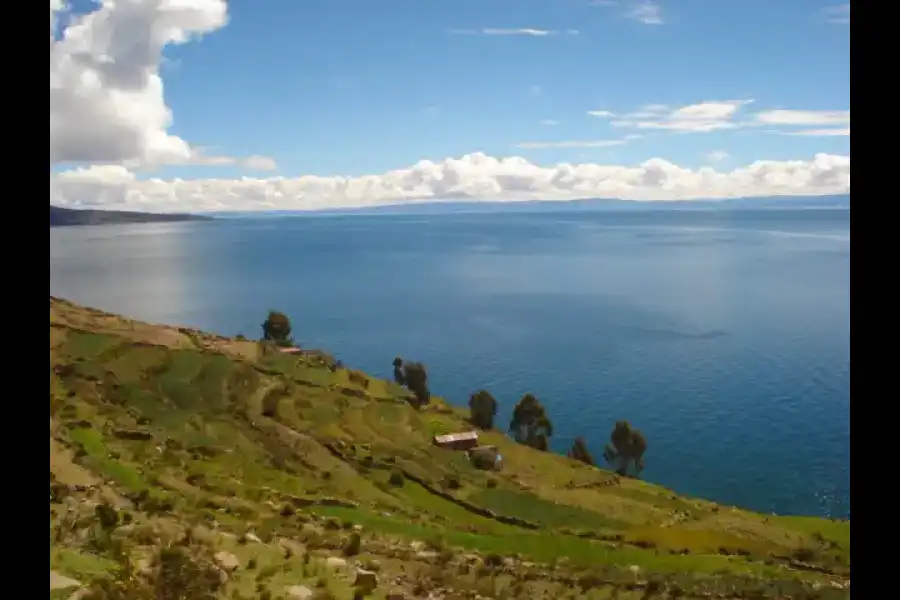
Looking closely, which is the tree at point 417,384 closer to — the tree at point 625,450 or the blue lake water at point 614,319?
the blue lake water at point 614,319

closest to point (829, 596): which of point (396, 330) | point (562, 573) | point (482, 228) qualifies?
point (562, 573)

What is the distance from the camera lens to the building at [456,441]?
39.8 ft

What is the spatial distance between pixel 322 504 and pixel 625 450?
11082 mm

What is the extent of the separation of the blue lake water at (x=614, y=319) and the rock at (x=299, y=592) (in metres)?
7.17

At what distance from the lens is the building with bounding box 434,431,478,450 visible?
12117mm

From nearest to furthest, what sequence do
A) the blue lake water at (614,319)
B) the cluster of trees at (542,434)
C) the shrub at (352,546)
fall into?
the shrub at (352,546), the cluster of trees at (542,434), the blue lake water at (614,319)

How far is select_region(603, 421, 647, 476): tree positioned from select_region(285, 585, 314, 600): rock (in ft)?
44.9

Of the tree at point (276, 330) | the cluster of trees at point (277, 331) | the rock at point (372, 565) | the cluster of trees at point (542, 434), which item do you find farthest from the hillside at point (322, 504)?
the tree at point (276, 330)

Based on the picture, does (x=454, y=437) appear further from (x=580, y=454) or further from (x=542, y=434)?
(x=542, y=434)

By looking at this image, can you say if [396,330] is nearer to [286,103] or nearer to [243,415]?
[286,103]

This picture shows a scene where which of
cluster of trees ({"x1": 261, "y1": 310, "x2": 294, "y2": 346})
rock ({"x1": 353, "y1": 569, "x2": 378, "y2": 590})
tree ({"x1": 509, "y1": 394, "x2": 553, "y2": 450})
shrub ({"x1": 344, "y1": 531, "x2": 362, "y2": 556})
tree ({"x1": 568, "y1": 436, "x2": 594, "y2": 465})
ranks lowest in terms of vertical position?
tree ({"x1": 568, "y1": 436, "x2": 594, "y2": 465})

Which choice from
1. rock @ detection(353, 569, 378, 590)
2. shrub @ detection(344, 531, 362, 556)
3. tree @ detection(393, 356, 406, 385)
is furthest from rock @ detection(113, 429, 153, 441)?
tree @ detection(393, 356, 406, 385)

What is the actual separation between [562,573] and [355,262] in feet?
132

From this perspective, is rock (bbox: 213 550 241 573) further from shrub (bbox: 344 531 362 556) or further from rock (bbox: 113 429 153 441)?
rock (bbox: 113 429 153 441)
